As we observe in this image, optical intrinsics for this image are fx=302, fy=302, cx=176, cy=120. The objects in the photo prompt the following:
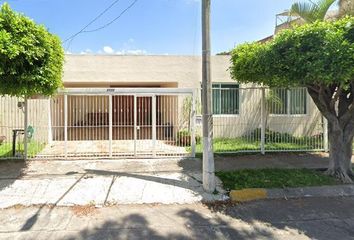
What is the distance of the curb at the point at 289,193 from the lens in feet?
21.2

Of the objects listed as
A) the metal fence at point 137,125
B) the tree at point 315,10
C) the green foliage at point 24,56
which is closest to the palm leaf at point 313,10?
the tree at point 315,10

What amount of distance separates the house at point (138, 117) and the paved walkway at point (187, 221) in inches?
147

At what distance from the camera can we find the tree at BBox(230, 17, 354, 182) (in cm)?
611

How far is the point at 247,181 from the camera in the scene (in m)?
7.07

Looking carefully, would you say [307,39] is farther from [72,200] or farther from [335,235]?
[72,200]

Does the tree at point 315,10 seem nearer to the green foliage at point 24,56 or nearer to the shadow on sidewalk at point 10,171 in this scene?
the green foliage at point 24,56

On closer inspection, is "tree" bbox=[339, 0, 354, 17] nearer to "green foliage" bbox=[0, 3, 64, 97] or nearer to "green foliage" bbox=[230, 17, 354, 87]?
"green foliage" bbox=[230, 17, 354, 87]

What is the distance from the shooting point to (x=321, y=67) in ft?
20.2

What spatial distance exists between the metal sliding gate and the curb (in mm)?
3040

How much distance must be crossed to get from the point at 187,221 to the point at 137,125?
16.8ft

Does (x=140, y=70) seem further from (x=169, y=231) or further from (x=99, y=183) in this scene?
(x=169, y=231)

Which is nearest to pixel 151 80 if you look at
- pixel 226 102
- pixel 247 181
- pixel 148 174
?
pixel 226 102

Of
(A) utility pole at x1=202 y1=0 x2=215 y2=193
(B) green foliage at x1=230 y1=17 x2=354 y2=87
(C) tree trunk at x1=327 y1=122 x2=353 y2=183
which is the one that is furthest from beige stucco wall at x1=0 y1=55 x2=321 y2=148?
(A) utility pole at x1=202 y1=0 x2=215 y2=193

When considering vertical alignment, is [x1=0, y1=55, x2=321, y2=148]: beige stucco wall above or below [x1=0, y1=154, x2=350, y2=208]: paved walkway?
above
